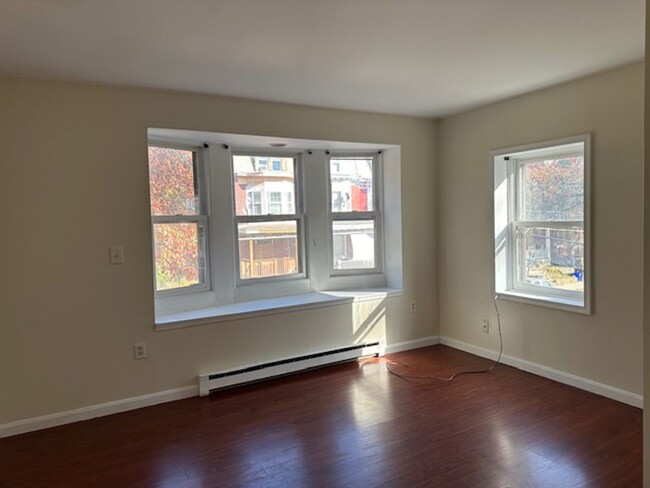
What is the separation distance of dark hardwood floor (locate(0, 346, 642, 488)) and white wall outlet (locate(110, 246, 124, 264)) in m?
1.07

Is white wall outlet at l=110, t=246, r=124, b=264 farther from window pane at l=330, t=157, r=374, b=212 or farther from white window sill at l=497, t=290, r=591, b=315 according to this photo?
white window sill at l=497, t=290, r=591, b=315

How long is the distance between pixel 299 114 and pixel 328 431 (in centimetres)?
247

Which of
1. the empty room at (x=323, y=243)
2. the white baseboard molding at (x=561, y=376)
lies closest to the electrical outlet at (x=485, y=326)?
the empty room at (x=323, y=243)

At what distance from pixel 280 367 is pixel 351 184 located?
1942mm

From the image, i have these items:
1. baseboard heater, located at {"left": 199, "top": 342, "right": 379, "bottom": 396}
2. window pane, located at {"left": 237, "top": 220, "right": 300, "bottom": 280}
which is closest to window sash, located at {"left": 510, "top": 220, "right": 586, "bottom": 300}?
baseboard heater, located at {"left": 199, "top": 342, "right": 379, "bottom": 396}

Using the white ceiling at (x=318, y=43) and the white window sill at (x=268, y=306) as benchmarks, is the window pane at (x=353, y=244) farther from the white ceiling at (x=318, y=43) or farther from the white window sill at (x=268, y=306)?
the white ceiling at (x=318, y=43)

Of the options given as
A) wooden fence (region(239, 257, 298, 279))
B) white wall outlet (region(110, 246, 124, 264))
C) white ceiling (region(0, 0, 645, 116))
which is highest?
white ceiling (region(0, 0, 645, 116))

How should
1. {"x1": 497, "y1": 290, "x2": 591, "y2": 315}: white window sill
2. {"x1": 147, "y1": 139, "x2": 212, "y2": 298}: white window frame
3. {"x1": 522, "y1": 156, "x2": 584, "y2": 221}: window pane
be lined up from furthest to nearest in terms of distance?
{"x1": 147, "y1": 139, "x2": 212, "y2": 298}: white window frame < {"x1": 522, "y1": 156, "x2": 584, "y2": 221}: window pane < {"x1": 497, "y1": 290, "x2": 591, "y2": 315}: white window sill

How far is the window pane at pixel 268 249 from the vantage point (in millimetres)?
4102

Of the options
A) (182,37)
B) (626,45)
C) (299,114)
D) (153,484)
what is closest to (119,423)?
(153,484)

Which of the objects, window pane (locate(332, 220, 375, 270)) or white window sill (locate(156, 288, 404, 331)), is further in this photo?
window pane (locate(332, 220, 375, 270))

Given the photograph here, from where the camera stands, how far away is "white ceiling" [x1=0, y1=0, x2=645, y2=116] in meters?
2.03

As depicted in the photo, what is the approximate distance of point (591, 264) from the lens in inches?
126

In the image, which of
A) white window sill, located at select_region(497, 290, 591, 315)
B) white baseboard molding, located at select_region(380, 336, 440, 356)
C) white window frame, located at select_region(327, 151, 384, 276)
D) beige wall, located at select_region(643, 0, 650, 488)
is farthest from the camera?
white window frame, located at select_region(327, 151, 384, 276)
